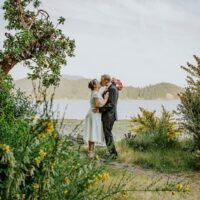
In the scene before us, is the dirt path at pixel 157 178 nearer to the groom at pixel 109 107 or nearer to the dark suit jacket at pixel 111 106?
the groom at pixel 109 107

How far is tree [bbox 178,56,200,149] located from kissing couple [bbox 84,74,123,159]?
1.64 meters

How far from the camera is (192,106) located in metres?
10.8

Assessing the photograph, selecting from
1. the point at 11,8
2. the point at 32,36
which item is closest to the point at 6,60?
the point at 32,36

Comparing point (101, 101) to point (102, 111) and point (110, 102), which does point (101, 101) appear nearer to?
point (110, 102)

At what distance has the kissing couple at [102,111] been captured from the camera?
37.1 feet

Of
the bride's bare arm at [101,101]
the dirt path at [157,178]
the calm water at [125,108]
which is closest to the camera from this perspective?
the dirt path at [157,178]

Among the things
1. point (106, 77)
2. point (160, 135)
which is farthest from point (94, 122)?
point (160, 135)

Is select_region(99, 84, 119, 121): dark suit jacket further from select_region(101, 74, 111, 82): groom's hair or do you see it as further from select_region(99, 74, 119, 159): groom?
select_region(101, 74, 111, 82): groom's hair

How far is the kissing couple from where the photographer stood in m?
11.3

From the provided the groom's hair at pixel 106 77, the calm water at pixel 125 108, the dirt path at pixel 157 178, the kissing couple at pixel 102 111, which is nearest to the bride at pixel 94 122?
the kissing couple at pixel 102 111

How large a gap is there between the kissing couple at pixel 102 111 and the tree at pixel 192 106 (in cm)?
164

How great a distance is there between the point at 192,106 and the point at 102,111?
225 cm

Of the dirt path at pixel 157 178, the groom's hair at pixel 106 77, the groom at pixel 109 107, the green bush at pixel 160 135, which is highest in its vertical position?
the groom's hair at pixel 106 77

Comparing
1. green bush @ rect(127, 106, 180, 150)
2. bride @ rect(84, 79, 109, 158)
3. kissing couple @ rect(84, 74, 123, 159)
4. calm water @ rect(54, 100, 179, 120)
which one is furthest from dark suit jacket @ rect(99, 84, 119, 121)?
green bush @ rect(127, 106, 180, 150)
